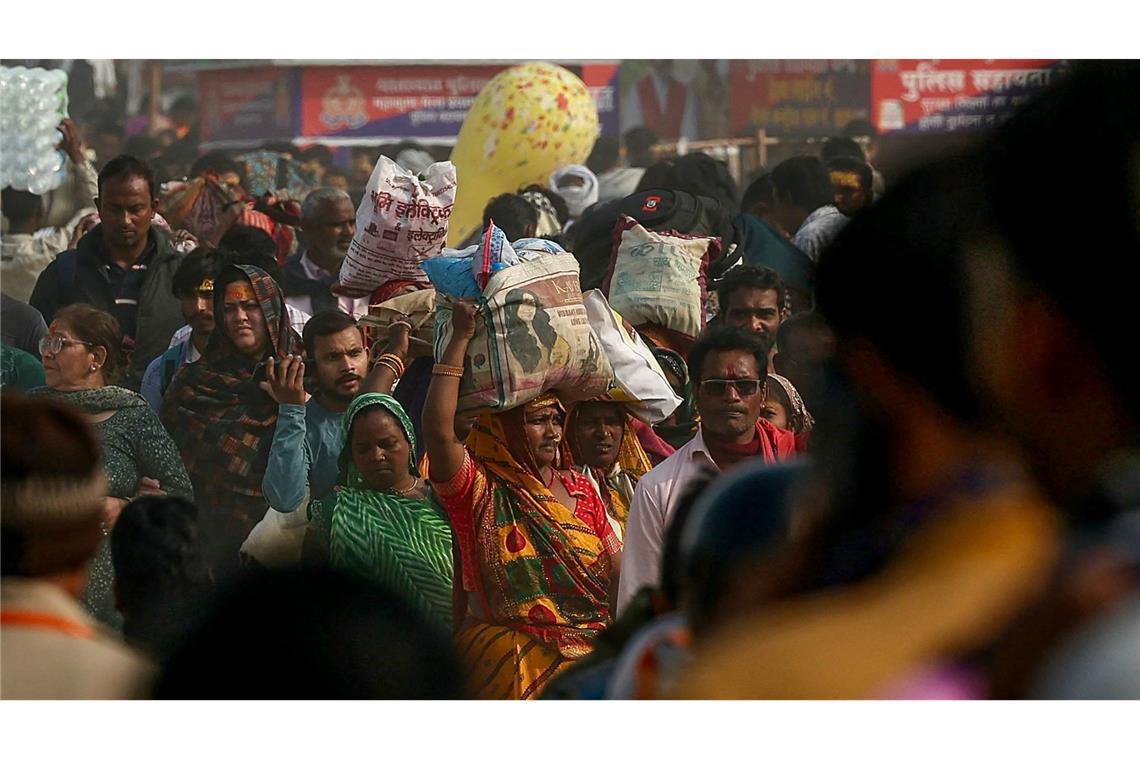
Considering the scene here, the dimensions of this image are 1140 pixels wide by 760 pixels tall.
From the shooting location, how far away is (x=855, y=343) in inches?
34.2

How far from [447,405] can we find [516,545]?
0.39 m

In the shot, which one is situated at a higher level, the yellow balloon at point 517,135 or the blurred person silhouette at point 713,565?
the yellow balloon at point 517,135

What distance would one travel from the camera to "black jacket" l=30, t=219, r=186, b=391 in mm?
4082

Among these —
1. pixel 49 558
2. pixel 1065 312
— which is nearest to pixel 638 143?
pixel 49 558

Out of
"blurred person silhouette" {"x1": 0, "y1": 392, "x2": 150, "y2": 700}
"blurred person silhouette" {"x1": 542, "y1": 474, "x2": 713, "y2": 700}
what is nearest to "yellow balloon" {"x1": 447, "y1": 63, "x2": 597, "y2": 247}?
"blurred person silhouette" {"x1": 0, "y1": 392, "x2": 150, "y2": 700}

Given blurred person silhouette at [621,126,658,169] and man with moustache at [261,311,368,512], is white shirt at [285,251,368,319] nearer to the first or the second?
man with moustache at [261,311,368,512]

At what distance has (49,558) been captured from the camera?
166 cm

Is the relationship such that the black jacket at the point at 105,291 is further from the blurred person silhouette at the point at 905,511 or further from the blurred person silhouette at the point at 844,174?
the blurred person silhouette at the point at 905,511

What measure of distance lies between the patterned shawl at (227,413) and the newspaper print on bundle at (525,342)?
560mm

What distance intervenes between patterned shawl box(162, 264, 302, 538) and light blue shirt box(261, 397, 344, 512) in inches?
1.7

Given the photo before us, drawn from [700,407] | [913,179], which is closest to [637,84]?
[700,407]

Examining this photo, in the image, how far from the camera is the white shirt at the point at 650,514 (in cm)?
343

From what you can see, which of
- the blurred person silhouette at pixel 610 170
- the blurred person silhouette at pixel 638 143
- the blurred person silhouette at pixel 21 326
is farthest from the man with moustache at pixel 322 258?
the blurred person silhouette at pixel 638 143

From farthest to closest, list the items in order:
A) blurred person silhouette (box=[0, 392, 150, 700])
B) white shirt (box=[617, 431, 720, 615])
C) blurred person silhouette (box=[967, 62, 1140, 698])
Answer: white shirt (box=[617, 431, 720, 615]) < blurred person silhouette (box=[0, 392, 150, 700]) < blurred person silhouette (box=[967, 62, 1140, 698])
